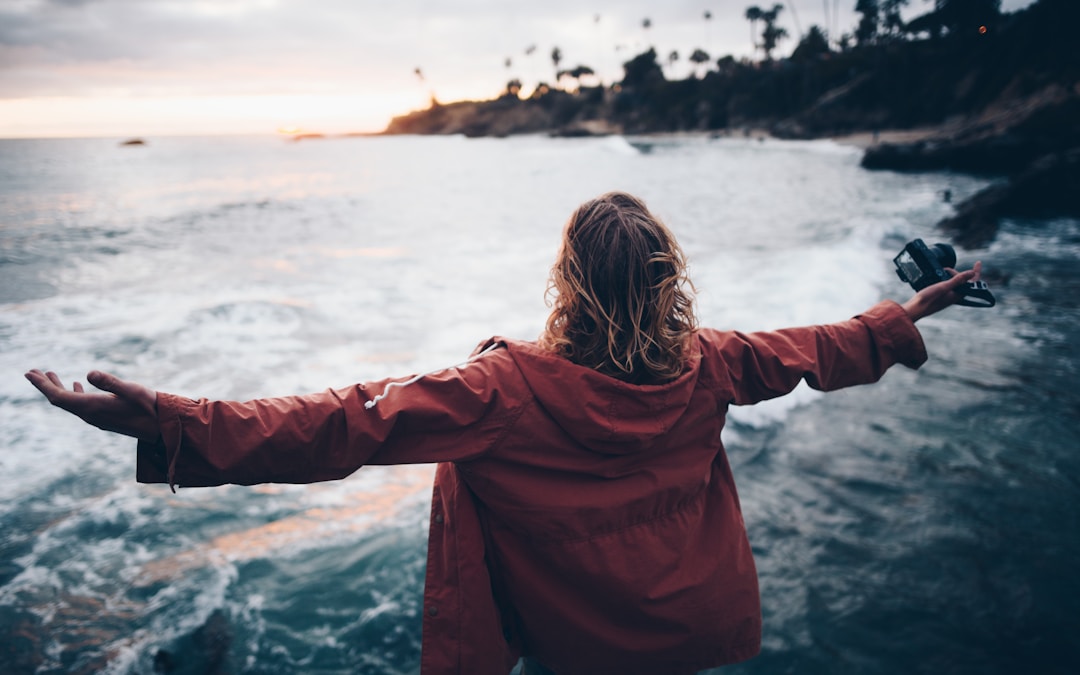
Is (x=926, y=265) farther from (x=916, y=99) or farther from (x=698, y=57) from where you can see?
(x=698, y=57)

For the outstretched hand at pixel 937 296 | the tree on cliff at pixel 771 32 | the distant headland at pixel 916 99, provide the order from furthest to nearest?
the tree on cliff at pixel 771 32 < the distant headland at pixel 916 99 < the outstretched hand at pixel 937 296

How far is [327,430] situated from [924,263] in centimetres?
225

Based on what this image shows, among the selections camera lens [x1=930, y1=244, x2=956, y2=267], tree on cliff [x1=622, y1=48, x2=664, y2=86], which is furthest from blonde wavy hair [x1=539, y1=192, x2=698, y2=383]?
tree on cliff [x1=622, y1=48, x2=664, y2=86]

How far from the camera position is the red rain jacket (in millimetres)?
1396

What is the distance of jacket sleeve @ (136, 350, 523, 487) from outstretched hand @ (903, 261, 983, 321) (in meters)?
1.56

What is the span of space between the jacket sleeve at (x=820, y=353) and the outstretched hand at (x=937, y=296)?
11 centimetres

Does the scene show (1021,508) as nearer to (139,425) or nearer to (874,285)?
(139,425)

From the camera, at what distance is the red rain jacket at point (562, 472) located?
54.9 inches

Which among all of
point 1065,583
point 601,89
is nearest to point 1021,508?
point 1065,583

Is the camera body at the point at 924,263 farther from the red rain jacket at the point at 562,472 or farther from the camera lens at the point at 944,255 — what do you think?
the red rain jacket at the point at 562,472

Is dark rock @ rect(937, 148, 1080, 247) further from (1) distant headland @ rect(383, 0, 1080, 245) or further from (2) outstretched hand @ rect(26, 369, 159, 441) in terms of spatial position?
(2) outstretched hand @ rect(26, 369, 159, 441)

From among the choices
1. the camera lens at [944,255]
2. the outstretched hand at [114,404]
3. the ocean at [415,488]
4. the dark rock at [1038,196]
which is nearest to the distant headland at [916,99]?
the dark rock at [1038,196]

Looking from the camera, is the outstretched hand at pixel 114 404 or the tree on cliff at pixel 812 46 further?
the tree on cliff at pixel 812 46

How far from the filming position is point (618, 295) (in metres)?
1.63
